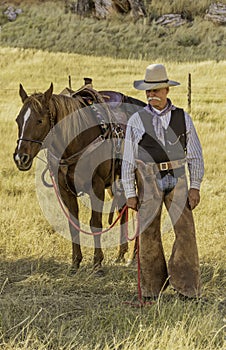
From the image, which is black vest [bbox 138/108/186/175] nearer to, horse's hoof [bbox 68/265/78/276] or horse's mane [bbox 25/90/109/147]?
horse's mane [bbox 25/90/109/147]

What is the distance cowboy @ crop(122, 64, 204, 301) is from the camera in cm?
511

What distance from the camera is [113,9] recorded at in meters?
38.9

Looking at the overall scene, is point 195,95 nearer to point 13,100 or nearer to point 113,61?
point 13,100

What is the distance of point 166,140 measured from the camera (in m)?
5.11

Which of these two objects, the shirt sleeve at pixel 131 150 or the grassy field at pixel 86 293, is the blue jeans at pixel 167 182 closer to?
the shirt sleeve at pixel 131 150

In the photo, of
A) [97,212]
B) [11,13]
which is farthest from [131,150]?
[11,13]

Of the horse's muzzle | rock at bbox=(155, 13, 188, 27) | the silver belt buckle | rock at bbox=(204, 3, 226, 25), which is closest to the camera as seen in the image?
the silver belt buckle

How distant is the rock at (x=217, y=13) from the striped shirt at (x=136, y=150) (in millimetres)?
33535

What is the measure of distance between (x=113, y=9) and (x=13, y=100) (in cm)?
2051

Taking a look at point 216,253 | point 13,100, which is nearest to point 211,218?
point 216,253

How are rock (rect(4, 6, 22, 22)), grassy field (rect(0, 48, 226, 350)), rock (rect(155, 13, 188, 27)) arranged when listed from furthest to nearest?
rock (rect(4, 6, 22, 22)) < rock (rect(155, 13, 188, 27)) < grassy field (rect(0, 48, 226, 350))

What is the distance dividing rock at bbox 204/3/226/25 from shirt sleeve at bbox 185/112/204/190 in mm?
33518

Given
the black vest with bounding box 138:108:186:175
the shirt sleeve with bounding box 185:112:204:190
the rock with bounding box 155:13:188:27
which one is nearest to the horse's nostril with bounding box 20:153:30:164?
the black vest with bounding box 138:108:186:175

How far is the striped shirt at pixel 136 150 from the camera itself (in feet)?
16.8
